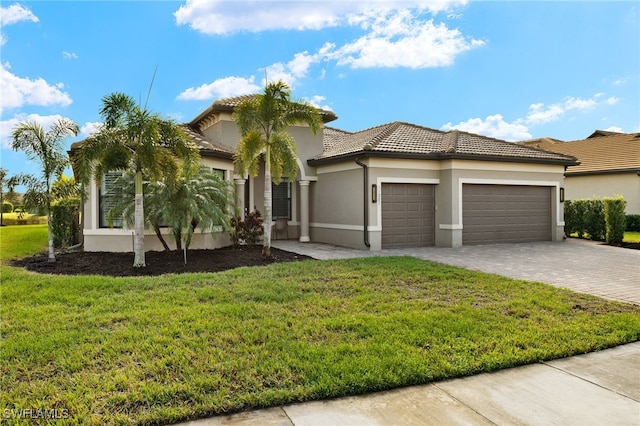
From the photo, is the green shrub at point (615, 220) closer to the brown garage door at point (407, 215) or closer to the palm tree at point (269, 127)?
the brown garage door at point (407, 215)

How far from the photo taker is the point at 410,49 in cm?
1291

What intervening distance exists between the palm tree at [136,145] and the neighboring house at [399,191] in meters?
2.60

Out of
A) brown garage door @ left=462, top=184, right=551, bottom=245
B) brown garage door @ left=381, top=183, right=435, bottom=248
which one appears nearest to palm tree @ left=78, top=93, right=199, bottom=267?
brown garage door @ left=381, top=183, right=435, bottom=248

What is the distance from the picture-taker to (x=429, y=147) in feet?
47.6

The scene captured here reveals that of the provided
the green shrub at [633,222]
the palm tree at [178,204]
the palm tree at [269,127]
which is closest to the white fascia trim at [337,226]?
the palm tree at [269,127]

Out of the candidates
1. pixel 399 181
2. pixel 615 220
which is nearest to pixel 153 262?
pixel 399 181

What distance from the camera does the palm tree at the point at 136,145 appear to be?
9227mm

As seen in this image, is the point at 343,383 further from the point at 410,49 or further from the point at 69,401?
the point at 410,49

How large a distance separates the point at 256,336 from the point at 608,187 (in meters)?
23.7

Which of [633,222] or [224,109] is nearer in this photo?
[224,109]

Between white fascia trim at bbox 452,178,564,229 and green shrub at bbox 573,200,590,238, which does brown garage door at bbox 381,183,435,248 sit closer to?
white fascia trim at bbox 452,178,564,229

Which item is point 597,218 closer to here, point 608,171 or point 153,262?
point 608,171

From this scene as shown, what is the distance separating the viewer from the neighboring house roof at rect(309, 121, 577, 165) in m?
13.6

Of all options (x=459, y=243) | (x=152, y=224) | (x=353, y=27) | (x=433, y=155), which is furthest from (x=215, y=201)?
(x=459, y=243)
